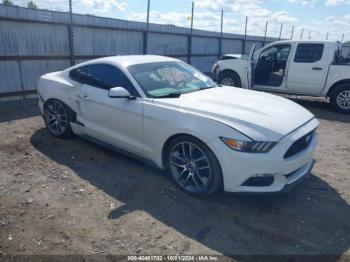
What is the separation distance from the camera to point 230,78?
10391 millimetres

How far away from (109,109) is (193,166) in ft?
5.01

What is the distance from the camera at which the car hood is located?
3307 mm

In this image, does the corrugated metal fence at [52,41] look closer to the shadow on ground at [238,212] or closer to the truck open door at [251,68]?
the truck open door at [251,68]

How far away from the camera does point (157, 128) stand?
385cm

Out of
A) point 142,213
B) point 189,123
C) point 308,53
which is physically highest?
point 308,53

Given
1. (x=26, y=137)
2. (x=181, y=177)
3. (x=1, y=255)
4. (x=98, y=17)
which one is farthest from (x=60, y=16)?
(x=1, y=255)

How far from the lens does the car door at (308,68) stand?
862 centimetres

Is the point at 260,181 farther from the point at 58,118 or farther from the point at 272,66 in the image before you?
the point at 272,66

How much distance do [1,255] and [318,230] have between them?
308 centimetres

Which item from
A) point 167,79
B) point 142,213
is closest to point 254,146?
point 142,213

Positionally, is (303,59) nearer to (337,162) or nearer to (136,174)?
(337,162)

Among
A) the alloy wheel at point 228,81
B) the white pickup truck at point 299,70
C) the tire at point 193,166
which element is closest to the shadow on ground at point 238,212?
the tire at point 193,166

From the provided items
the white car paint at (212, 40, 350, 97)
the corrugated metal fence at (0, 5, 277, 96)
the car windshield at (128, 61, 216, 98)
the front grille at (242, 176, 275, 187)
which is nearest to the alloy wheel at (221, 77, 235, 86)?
the white car paint at (212, 40, 350, 97)

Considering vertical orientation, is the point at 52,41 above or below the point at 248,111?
above
